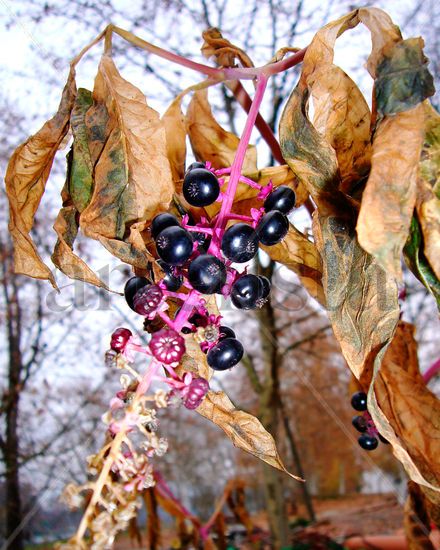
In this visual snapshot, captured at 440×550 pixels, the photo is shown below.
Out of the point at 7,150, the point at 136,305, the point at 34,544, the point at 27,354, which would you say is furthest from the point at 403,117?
the point at 34,544

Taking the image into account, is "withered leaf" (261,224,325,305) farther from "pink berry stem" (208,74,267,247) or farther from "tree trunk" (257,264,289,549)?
"tree trunk" (257,264,289,549)

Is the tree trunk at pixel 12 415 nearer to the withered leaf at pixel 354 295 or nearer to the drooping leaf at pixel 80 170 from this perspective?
the drooping leaf at pixel 80 170

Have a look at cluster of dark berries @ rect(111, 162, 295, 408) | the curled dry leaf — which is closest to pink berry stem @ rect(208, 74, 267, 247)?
cluster of dark berries @ rect(111, 162, 295, 408)

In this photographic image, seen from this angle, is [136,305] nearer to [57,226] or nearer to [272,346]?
[57,226]

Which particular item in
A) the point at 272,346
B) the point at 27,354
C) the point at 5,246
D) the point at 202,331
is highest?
the point at 5,246

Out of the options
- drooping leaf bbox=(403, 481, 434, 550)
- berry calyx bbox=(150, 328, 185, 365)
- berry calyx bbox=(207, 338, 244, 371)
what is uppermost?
berry calyx bbox=(207, 338, 244, 371)
